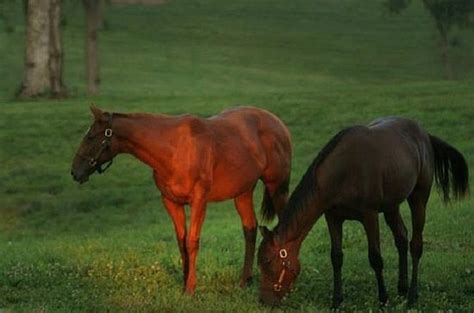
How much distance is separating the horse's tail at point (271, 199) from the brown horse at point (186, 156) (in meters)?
0.44

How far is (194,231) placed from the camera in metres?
11.2

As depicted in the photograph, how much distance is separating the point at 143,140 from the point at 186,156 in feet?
1.65

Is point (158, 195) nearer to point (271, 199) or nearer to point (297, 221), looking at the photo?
point (271, 199)

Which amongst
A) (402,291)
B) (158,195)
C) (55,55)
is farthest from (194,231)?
(55,55)

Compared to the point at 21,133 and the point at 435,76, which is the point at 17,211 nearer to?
the point at 21,133

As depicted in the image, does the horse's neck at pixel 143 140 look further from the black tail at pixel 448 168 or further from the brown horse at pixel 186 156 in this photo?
the black tail at pixel 448 168

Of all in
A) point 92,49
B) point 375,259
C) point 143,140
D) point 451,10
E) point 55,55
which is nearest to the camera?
point 375,259

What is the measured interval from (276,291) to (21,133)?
54.7 feet

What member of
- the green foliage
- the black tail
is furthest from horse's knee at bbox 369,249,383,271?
the green foliage

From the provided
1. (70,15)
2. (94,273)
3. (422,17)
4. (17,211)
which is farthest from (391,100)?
(422,17)

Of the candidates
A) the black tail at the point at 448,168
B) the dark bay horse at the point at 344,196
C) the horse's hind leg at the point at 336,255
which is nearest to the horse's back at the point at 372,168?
the dark bay horse at the point at 344,196

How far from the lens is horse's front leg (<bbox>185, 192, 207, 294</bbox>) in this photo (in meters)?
11.1

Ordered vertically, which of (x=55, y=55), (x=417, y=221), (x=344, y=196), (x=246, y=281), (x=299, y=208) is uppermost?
(x=344, y=196)

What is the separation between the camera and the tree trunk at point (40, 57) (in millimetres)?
31891
